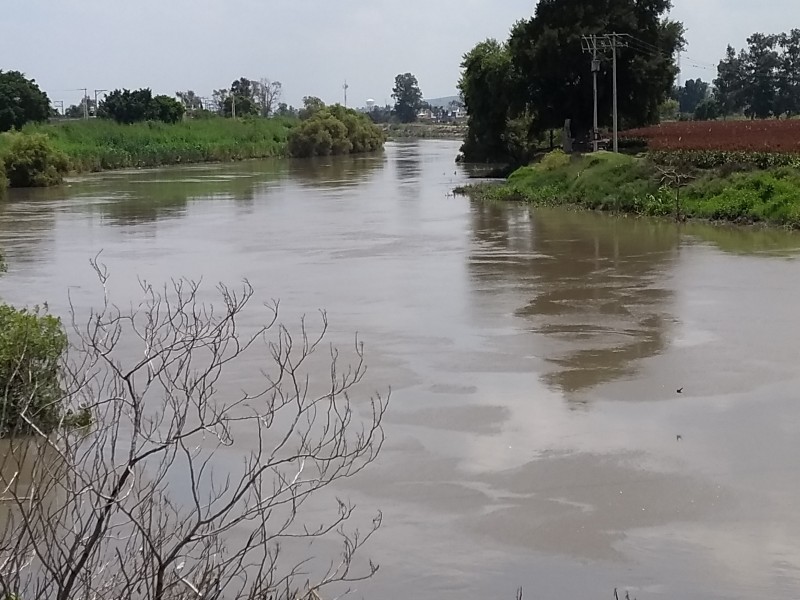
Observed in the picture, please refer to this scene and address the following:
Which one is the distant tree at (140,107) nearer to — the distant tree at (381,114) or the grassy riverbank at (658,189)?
the grassy riverbank at (658,189)

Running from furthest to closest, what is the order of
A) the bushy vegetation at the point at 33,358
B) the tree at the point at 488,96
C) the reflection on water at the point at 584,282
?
the tree at the point at 488,96, the reflection on water at the point at 584,282, the bushy vegetation at the point at 33,358

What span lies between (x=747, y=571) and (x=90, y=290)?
11.8 metres

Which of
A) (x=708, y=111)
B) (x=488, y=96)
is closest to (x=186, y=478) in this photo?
(x=488, y=96)

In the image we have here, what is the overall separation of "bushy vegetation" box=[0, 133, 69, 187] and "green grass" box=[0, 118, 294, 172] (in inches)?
185

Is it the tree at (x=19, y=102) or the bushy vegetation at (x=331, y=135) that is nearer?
the tree at (x=19, y=102)

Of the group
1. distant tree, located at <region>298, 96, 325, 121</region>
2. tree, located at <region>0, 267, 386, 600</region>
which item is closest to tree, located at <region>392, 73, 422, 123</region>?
distant tree, located at <region>298, 96, 325, 121</region>

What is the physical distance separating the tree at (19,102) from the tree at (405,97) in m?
98.3

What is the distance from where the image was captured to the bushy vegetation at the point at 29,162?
128 feet

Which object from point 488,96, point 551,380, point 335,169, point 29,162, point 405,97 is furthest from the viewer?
point 405,97

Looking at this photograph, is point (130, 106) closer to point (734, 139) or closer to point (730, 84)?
point (730, 84)

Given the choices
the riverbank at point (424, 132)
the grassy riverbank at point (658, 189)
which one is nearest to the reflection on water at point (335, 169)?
the grassy riverbank at point (658, 189)

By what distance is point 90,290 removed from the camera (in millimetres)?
15773

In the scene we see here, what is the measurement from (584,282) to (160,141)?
48.9 metres

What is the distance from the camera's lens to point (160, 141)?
60.6 meters
